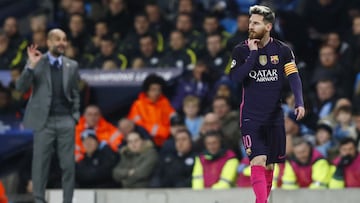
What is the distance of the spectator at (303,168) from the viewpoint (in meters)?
12.8

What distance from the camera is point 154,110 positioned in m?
14.7

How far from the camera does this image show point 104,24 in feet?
54.2

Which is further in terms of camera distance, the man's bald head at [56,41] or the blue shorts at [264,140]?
the man's bald head at [56,41]

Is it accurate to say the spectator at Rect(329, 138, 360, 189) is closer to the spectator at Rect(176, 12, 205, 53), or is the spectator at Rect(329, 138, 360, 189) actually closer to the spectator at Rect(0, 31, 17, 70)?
the spectator at Rect(176, 12, 205, 53)

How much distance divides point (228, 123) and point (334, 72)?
5.72 feet

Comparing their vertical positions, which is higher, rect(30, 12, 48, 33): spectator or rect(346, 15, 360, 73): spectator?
rect(30, 12, 48, 33): spectator

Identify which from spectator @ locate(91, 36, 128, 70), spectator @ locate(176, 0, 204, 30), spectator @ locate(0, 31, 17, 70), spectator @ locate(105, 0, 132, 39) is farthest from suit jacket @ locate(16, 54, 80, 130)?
spectator @ locate(105, 0, 132, 39)

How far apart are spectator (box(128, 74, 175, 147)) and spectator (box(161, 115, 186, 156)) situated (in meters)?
0.20

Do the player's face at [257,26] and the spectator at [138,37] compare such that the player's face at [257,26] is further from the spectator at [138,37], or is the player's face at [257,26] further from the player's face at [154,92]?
the spectator at [138,37]

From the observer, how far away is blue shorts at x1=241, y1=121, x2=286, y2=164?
922 cm

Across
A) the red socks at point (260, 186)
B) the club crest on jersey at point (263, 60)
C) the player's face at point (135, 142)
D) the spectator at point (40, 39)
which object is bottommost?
the red socks at point (260, 186)

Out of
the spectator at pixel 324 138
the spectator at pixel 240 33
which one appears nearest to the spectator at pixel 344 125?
the spectator at pixel 324 138

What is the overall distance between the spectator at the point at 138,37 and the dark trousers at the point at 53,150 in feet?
16.6

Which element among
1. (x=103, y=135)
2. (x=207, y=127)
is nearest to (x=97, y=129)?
(x=103, y=135)
